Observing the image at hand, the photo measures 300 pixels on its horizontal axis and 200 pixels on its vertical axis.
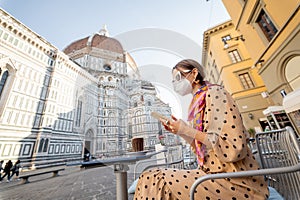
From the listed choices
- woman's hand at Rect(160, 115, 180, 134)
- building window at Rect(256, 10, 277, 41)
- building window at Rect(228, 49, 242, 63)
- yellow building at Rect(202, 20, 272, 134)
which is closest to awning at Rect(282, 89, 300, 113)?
building window at Rect(256, 10, 277, 41)

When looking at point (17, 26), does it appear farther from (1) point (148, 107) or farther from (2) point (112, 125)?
(1) point (148, 107)

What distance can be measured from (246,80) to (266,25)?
3130mm

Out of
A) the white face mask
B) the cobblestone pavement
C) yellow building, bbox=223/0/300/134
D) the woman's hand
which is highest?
yellow building, bbox=223/0/300/134

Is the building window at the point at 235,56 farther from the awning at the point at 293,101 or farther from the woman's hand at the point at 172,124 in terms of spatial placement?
the woman's hand at the point at 172,124

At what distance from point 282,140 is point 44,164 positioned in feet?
34.6

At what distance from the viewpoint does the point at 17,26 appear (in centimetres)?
769

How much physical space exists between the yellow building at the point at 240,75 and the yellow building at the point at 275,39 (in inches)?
39.5

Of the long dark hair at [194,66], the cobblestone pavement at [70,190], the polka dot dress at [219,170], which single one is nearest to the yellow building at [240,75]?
the cobblestone pavement at [70,190]

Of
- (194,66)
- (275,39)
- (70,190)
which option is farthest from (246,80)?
(70,190)

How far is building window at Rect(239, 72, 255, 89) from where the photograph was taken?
21.4ft

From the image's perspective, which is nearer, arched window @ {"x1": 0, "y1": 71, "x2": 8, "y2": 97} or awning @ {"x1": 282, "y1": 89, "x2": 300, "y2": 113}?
awning @ {"x1": 282, "y1": 89, "x2": 300, "y2": 113}

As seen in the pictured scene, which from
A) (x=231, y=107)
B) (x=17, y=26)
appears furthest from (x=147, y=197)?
(x=17, y=26)

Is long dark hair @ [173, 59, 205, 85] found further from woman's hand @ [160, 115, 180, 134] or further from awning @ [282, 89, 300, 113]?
awning @ [282, 89, 300, 113]

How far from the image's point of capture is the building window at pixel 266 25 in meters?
3.99
